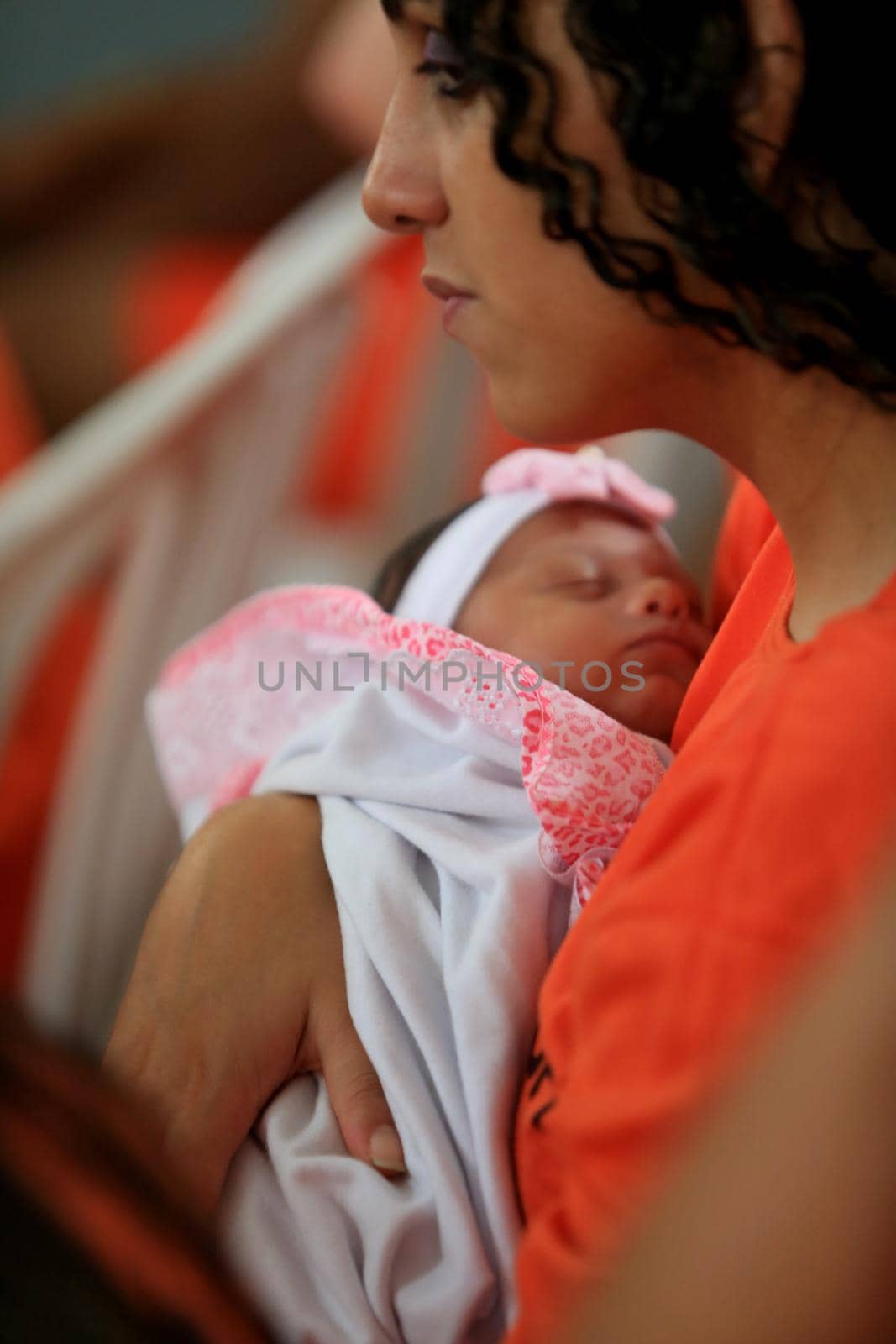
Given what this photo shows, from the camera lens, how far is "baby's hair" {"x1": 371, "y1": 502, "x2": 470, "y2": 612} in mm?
1172

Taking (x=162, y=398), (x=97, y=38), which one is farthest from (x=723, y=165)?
(x=97, y=38)

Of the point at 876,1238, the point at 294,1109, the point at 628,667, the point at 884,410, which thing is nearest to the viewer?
the point at 876,1238

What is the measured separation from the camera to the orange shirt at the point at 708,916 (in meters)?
0.55

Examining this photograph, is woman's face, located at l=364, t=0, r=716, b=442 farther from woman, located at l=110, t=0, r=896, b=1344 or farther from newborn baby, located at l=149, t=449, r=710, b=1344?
newborn baby, located at l=149, t=449, r=710, b=1344

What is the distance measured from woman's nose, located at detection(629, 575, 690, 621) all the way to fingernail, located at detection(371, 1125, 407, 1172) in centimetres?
44

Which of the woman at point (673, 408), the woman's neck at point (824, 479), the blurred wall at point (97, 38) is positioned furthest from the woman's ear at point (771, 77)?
the blurred wall at point (97, 38)

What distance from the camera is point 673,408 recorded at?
2.52 feet

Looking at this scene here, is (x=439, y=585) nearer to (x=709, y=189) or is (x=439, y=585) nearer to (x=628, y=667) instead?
(x=628, y=667)

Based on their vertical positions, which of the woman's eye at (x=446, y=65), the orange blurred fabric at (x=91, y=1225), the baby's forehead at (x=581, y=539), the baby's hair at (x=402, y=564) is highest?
the woman's eye at (x=446, y=65)

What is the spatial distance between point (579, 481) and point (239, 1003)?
0.53m

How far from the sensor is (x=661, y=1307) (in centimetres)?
37

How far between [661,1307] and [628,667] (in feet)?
2.24

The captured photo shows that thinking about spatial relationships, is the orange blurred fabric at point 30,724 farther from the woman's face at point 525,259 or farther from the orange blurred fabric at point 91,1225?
the orange blurred fabric at point 91,1225

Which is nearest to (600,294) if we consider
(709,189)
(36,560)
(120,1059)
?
(709,189)
